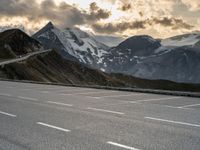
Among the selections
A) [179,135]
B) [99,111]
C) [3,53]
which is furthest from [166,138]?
[3,53]

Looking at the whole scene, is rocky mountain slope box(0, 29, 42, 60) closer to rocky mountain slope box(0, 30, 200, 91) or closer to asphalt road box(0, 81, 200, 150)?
rocky mountain slope box(0, 30, 200, 91)

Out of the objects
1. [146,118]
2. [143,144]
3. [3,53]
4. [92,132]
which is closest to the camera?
[143,144]

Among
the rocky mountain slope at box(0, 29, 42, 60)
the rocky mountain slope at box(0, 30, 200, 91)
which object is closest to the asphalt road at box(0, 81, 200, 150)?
the rocky mountain slope at box(0, 30, 200, 91)

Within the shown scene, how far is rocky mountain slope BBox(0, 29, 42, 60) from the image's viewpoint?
475ft

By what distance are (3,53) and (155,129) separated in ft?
427

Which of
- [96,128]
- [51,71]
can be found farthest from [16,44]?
[96,128]

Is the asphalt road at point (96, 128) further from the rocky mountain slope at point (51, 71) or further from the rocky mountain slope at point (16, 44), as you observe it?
the rocky mountain slope at point (16, 44)

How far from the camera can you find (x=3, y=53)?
13450cm

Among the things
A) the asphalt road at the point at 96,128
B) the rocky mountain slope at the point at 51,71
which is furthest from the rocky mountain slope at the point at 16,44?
the asphalt road at the point at 96,128

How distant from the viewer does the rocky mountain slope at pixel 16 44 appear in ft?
475

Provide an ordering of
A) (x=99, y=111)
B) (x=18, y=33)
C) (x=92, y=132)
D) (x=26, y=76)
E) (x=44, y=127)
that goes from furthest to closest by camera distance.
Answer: (x=18, y=33) < (x=26, y=76) < (x=99, y=111) < (x=44, y=127) < (x=92, y=132)

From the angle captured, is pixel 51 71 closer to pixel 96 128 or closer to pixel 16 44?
pixel 16 44

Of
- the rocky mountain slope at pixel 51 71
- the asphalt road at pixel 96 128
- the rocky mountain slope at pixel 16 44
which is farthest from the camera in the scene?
the rocky mountain slope at pixel 16 44

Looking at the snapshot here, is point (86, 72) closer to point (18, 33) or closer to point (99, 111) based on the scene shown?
point (18, 33)
